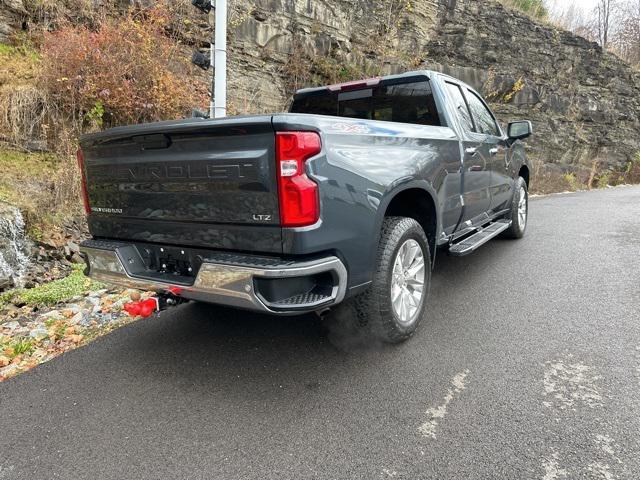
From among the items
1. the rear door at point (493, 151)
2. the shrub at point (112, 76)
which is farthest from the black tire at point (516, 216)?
the shrub at point (112, 76)

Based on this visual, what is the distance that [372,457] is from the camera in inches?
79.4

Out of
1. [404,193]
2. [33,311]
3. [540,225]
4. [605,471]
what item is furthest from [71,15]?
[605,471]

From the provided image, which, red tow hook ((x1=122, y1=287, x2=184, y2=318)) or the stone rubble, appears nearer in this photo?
red tow hook ((x1=122, y1=287, x2=184, y2=318))

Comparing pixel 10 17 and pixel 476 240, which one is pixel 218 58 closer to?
pixel 10 17

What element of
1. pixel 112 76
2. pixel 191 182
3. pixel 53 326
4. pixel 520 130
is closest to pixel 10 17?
pixel 112 76

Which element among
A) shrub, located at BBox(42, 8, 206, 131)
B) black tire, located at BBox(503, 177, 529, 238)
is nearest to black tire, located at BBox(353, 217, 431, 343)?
black tire, located at BBox(503, 177, 529, 238)

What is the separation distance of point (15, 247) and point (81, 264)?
2.28 ft

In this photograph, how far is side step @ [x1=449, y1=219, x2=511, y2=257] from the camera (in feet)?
12.4

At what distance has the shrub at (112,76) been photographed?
21.6 feet

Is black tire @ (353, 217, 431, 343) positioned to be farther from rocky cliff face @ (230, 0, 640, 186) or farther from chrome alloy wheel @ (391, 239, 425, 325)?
rocky cliff face @ (230, 0, 640, 186)

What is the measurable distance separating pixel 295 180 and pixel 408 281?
140cm

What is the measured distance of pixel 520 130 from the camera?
5199mm

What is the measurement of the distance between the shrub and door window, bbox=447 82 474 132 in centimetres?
502

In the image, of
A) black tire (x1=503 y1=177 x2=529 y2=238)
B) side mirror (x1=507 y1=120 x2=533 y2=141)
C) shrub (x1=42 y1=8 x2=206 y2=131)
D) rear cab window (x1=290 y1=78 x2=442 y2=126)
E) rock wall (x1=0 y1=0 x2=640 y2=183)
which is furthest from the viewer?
rock wall (x1=0 y1=0 x2=640 y2=183)
